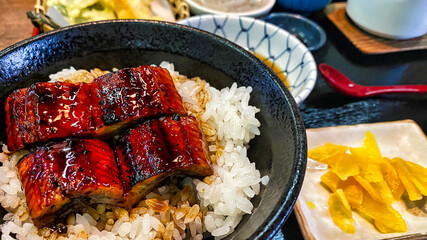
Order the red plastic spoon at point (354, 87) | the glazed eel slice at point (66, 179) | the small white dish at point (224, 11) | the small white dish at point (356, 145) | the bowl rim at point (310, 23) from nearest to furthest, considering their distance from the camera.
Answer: the glazed eel slice at point (66, 179)
the small white dish at point (356, 145)
the red plastic spoon at point (354, 87)
the bowl rim at point (310, 23)
the small white dish at point (224, 11)

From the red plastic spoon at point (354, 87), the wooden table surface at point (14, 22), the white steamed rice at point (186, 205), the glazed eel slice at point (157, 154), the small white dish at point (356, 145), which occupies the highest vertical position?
the wooden table surface at point (14, 22)

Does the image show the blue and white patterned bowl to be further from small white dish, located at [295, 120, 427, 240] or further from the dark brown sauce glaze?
the dark brown sauce glaze

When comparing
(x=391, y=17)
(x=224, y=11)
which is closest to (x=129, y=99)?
(x=224, y=11)

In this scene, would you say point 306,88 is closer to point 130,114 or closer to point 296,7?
point 130,114

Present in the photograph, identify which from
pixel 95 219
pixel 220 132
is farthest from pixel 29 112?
pixel 220 132

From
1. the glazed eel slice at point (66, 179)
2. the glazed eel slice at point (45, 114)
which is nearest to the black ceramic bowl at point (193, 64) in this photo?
the glazed eel slice at point (45, 114)

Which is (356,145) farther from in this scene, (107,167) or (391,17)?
(107,167)

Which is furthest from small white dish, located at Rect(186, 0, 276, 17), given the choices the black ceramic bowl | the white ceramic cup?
the black ceramic bowl

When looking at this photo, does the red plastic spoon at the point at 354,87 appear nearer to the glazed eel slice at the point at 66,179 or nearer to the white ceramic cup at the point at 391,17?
the white ceramic cup at the point at 391,17
